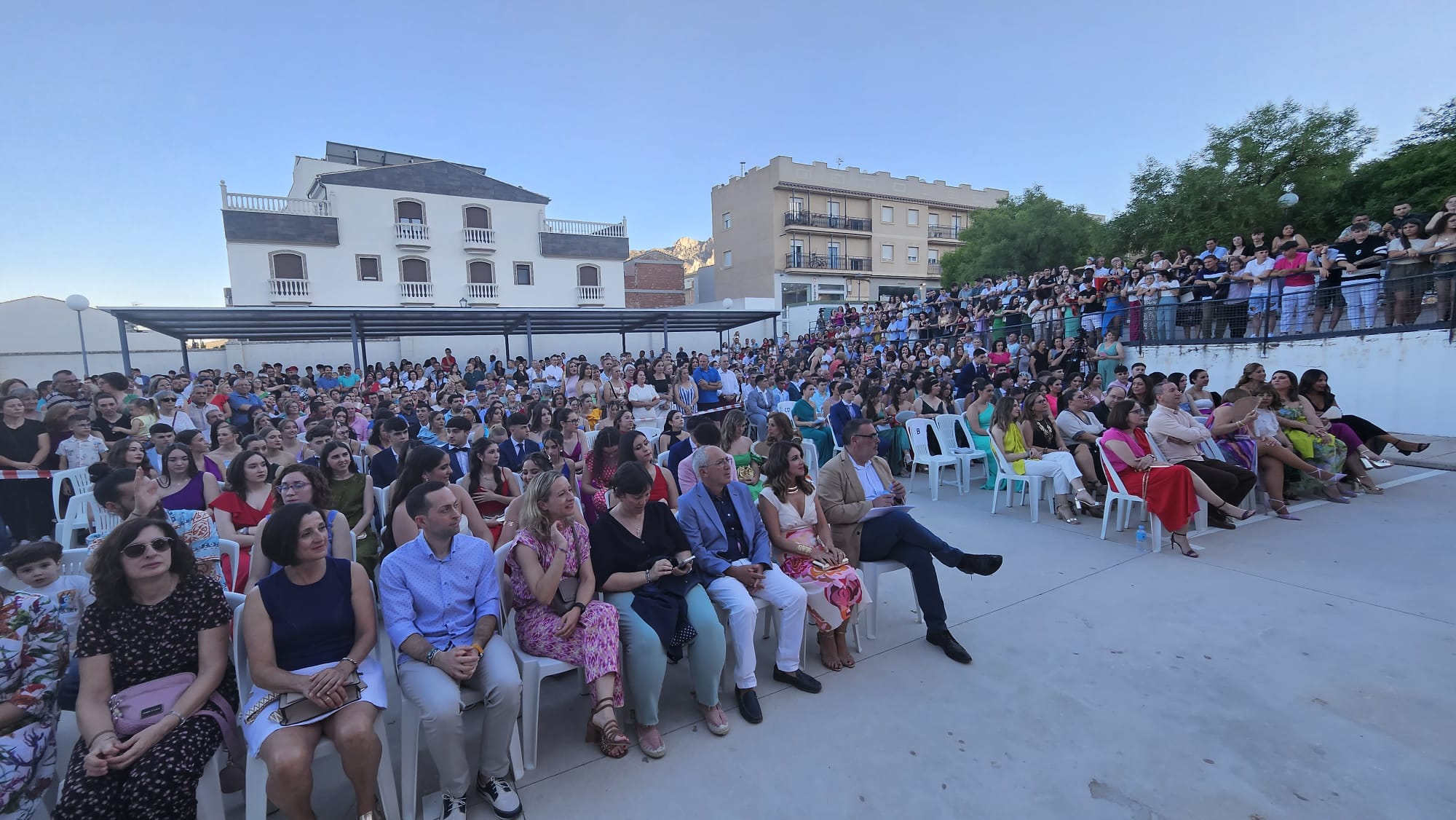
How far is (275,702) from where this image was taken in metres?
2.17

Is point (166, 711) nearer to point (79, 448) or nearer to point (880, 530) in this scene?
point (880, 530)

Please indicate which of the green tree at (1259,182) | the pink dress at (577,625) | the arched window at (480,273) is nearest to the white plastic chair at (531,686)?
the pink dress at (577,625)

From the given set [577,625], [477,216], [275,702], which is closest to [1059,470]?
[577,625]

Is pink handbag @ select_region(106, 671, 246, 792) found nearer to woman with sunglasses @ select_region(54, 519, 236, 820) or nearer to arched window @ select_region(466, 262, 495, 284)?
woman with sunglasses @ select_region(54, 519, 236, 820)

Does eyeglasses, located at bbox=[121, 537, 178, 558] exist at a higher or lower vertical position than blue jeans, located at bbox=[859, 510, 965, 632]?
higher

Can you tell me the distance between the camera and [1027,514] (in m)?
5.79

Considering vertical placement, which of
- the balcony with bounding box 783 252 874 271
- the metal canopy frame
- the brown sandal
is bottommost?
the brown sandal

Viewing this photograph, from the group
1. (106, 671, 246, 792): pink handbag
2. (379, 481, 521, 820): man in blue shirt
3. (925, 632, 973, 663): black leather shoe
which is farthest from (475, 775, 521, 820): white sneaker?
(925, 632, 973, 663): black leather shoe

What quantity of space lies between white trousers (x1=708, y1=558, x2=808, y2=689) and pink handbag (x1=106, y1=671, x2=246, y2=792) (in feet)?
6.28

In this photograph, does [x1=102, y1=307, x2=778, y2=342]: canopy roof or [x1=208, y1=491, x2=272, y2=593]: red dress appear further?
[x1=102, y1=307, x2=778, y2=342]: canopy roof

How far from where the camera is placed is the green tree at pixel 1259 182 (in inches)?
729

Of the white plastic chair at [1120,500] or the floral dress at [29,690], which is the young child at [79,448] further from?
the white plastic chair at [1120,500]

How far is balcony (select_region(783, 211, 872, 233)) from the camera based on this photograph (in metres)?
35.2

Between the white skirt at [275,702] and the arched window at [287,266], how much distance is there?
26.4m
